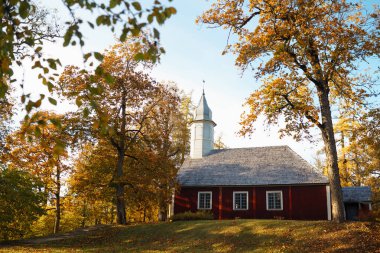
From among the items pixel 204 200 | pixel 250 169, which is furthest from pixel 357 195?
pixel 204 200

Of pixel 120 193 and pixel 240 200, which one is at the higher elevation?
pixel 120 193

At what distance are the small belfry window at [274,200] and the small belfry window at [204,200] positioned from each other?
516 centimetres

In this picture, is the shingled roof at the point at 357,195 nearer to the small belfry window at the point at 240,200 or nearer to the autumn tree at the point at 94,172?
the small belfry window at the point at 240,200

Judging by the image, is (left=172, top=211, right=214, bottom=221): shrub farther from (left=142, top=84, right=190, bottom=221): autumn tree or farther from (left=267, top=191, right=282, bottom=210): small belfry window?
(left=267, top=191, right=282, bottom=210): small belfry window

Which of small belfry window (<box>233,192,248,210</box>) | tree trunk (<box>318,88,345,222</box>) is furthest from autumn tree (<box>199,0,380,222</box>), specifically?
small belfry window (<box>233,192,248,210</box>)

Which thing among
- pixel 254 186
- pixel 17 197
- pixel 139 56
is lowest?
pixel 17 197

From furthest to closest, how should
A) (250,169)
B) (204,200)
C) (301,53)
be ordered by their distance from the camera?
(204,200) → (250,169) → (301,53)

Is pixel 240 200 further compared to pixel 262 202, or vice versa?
pixel 240 200

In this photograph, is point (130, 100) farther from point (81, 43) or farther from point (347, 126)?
point (81, 43)

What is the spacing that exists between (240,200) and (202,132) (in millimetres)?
9219

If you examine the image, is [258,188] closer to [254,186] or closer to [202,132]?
[254,186]

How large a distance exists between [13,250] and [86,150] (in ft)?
44.2

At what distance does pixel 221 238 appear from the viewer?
21172mm

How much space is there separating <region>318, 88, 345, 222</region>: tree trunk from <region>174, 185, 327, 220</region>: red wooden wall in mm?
8642
